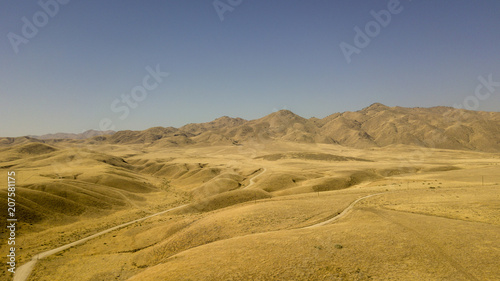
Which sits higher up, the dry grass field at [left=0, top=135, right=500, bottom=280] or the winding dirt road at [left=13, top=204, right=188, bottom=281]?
the dry grass field at [left=0, top=135, right=500, bottom=280]

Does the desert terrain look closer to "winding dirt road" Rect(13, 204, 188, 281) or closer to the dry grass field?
the dry grass field

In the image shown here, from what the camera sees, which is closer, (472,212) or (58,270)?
(58,270)

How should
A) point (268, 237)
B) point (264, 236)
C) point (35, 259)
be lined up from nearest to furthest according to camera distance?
1. point (268, 237)
2. point (264, 236)
3. point (35, 259)

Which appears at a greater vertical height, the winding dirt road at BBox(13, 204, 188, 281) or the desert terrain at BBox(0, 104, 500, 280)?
the desert terrain at BBox(0, 104, 500, 280)

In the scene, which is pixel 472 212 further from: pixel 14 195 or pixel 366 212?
pixel 14 195

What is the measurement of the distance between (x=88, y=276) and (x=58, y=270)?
5377mm

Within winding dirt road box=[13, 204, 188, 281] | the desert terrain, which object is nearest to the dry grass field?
the desert terrain

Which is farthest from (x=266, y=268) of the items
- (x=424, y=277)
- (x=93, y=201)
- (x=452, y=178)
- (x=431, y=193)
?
(x=452, y=178)

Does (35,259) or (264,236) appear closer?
(264,236)

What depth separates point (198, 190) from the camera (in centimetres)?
7662

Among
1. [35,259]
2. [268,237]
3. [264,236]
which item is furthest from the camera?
[35,259]

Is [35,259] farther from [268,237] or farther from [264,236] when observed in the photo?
[268,237]

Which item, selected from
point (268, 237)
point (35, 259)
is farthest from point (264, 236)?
point (35, 259)

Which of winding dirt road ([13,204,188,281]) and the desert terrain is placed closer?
the desert terrain
